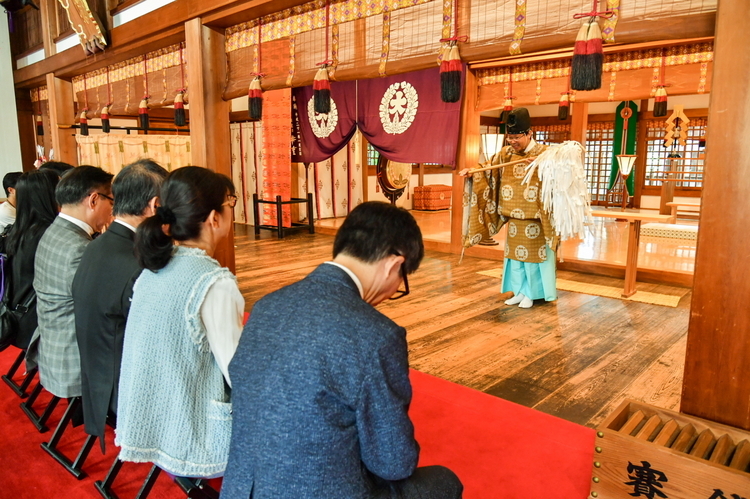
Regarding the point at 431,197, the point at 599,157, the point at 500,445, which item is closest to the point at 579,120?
the point at 599,157

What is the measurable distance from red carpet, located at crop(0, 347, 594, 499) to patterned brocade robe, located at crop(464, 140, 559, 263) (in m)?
1.92

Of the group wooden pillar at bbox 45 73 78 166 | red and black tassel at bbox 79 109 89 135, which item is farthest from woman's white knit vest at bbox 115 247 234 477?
wooden pillar at bbox 45 73 78 166

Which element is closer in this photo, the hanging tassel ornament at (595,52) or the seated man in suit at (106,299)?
the seated man in suit at (106,299)

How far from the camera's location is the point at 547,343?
328 cm

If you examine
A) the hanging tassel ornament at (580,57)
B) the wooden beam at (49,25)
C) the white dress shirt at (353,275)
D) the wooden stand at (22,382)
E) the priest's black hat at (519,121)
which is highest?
the wooden beam at (49,25)

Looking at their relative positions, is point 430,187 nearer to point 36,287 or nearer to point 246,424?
point 36,287

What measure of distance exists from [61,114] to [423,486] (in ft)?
24.7

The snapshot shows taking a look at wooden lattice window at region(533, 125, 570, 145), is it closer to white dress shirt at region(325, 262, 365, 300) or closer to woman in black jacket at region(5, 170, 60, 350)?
woman in black jacket at region(5, 170, 60, 350)

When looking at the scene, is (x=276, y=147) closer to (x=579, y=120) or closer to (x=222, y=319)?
(x=579, y=120)

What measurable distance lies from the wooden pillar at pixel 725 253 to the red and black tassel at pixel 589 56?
640 millimetres

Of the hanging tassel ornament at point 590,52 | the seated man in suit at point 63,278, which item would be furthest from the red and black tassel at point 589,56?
the seated man in suit at point 63,278

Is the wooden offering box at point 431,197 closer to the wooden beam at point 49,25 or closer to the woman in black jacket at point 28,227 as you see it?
the wooden beam at point 49,25

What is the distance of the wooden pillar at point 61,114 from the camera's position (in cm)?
674

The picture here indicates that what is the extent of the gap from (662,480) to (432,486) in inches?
37.6
